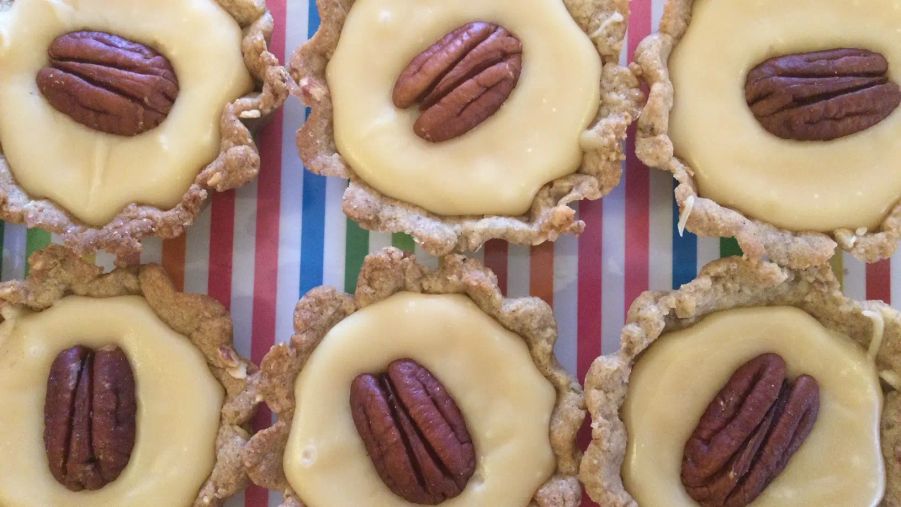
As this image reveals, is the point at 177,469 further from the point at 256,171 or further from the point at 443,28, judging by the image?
the point at 443,28

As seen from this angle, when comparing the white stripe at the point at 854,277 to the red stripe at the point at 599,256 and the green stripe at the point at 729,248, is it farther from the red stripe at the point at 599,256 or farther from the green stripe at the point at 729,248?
the red stripe at the point at 599,256

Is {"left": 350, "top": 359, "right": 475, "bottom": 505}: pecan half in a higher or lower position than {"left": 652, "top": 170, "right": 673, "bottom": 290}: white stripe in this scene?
lower

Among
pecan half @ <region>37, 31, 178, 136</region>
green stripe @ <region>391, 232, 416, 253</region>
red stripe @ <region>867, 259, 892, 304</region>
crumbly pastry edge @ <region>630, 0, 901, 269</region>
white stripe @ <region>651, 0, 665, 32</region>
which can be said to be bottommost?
red stripe @ <region>867, 259, 892, 304</region>

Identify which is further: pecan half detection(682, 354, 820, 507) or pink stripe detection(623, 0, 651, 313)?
pink stripe detection(623, 0, 651, 313)

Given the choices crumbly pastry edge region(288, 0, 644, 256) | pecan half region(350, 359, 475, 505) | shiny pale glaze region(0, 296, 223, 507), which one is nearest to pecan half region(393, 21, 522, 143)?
crumbly pastry edge region(288, 0, 644, 256)

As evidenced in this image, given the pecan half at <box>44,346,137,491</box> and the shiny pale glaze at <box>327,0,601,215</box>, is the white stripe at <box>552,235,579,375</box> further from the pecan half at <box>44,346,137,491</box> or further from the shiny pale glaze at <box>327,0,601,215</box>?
the pecan half at <box>44,346,137,491</box>
